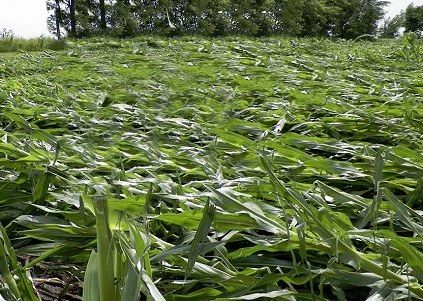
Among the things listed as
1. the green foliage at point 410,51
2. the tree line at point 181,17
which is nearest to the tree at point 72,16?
the tree line at point 181,17

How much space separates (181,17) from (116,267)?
17.5 m

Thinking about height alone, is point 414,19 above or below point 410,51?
above

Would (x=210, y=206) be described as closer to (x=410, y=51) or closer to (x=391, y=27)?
(x=410, y=51)

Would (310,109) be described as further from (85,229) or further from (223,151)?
(85,229)

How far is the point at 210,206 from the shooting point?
2.08 ft

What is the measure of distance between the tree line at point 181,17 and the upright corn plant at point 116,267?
1388 cm

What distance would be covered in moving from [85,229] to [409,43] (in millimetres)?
5087

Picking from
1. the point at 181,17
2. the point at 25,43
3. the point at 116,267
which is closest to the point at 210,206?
the point at 116,267

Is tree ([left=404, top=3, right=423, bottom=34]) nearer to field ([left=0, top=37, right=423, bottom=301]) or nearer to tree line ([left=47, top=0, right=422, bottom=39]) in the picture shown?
tree line ([left=47, top=0, right=422, bottom=39])

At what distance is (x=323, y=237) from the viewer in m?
0.63

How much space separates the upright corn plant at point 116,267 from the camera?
53cm

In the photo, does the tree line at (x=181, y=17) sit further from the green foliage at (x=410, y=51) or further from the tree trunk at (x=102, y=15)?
the green foliage at (x=410, y=51)

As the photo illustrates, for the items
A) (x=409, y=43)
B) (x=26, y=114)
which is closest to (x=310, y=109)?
(x=26, y=114)

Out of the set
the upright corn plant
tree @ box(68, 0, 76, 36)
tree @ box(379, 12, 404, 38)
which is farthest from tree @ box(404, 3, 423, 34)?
the upright corn plant
